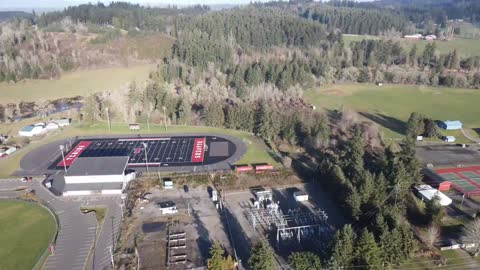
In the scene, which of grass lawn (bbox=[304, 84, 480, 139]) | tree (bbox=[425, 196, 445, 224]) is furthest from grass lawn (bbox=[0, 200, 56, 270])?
grass lawn (bbox=[304, 84, 480, 139])

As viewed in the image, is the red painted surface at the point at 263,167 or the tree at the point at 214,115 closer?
the red painted surface at the point at 263,167

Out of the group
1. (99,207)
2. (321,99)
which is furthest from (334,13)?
(99,207)

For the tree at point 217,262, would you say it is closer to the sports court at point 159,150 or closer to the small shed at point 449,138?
the sports court at point 159,150

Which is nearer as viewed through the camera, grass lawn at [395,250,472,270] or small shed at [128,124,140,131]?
grass lawn at [395,250,472,270]

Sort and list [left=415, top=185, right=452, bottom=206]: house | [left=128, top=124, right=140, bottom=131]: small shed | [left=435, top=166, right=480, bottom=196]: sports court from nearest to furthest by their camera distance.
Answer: [left=415, top=185, right=452, bottom=206]: house → [left=435, top=166, right=480, bottom=196]: sports court → [left=128, top=124, right=140, bottom=131]: small shed

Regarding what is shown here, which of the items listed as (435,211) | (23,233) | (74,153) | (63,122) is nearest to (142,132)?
→ (74,153)

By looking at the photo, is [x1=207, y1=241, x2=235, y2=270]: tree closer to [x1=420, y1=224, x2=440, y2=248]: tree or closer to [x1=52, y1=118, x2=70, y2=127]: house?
[x1=420, y1=224, x2=440, y2=248]: tree

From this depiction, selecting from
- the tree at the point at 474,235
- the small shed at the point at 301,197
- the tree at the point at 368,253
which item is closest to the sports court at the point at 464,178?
the tree at the point at 474,235
